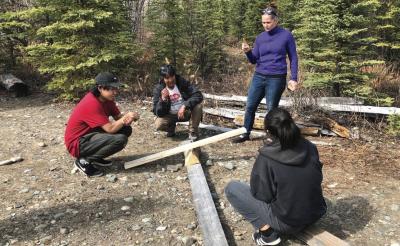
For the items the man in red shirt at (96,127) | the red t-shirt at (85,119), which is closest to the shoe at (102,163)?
the man in red shirt at (96,127)

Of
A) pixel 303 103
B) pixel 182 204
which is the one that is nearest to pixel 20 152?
pixel 182 204

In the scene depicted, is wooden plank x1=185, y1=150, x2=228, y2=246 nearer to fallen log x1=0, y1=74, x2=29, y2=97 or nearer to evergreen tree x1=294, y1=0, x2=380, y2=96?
evergreen tree x1=294, y1=0, x2=380, y2=96

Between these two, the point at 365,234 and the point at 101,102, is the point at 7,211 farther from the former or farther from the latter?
the point at 365,234

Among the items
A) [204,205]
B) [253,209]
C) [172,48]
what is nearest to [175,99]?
[204,205]

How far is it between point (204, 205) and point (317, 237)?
4.67 ft

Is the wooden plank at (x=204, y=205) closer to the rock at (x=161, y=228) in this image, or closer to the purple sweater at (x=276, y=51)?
the rock at (x=161, y=228)

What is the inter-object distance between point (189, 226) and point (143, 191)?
3.80 ft

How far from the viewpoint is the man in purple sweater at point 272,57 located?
20.5 feet

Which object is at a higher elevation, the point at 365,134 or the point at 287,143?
the point at 287,143

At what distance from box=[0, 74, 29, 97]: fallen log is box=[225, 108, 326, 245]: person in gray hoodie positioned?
30.9 ft

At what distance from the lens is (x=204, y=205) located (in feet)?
15.8

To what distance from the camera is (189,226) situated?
4.62 m

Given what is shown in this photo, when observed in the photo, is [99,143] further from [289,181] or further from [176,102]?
[289,181]

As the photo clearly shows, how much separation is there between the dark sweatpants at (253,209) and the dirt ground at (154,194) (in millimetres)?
340
